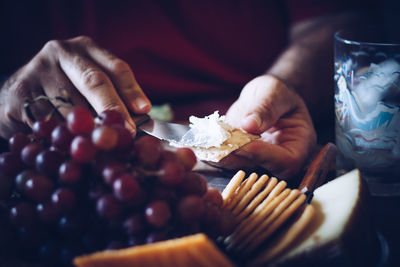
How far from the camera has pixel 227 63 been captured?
3.82 feet

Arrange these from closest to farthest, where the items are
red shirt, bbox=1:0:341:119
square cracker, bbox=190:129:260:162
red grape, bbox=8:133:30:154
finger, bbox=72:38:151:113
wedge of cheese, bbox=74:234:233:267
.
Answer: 1. wedge of cheese, bbox=74:234:233:267
2. red grape, bbox=8:133:30:154
3. square cracker, bbox=190:129:260:162
4. finger, bbox=72:38:151:113
5. red shirt, bbox=1:0:341:119

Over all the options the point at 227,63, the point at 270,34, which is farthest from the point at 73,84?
the point at 270,34

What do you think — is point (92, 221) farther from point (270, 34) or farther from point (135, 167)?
point (270, 34)

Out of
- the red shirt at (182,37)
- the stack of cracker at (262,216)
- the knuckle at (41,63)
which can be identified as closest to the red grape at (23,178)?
the stack of cracker at (262,216)

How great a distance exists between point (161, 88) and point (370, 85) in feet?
2.28

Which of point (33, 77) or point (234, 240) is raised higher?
point (33, 77)

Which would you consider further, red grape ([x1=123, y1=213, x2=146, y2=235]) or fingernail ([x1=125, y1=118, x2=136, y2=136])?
fingernail ([x1=125, y1=118, x2=136, y2=136])

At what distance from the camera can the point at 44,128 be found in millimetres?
376

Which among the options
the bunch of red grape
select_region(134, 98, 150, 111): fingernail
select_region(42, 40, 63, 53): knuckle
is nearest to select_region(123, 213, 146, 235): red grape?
the bunch of red grape

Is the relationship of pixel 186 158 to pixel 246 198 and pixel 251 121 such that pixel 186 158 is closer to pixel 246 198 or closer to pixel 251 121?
pixel 246 198

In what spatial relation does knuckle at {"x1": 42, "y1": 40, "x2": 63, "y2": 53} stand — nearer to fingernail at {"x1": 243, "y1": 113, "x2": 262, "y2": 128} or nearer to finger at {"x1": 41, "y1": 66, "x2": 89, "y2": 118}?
finger at {"x1": 41, "y1": 66, "x2": 89, "y2": 118}

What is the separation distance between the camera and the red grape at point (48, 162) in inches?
13.6

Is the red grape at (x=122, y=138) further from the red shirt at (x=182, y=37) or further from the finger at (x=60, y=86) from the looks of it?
the red shirt at (x=182, y=37)

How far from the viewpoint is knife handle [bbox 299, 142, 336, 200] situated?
0.46 metres
